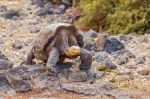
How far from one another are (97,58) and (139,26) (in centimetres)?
321

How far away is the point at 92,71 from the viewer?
341 inches

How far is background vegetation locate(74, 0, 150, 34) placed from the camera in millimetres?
12461

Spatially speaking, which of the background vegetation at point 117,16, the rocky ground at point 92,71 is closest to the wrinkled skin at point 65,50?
the rocky ground at point 92,71

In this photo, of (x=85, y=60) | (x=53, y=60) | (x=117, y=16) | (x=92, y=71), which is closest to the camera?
(x=53, y=60)

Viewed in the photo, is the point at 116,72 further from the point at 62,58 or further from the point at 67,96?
the point at 67,96

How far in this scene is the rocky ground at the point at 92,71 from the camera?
24.1ft

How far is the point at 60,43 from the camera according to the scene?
8141mm

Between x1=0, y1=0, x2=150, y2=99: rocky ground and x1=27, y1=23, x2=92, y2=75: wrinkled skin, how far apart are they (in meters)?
0.15

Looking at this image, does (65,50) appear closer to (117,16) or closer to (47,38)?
(47,38)

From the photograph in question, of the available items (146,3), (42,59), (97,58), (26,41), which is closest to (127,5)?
(146,3)

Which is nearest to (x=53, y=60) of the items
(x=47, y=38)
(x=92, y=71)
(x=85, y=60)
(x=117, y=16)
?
(x=47, y=38)

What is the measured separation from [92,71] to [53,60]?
93 cm

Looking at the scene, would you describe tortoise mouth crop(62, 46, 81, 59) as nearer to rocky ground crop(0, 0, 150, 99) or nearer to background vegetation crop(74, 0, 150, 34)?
rocky ground crop(0, 0, 150, 99)

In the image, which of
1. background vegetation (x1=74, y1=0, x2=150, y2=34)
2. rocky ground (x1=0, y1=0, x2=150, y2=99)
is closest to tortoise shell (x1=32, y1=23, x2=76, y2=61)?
rocky ground (x1=0, y1=0, x2=150, y2=99)
